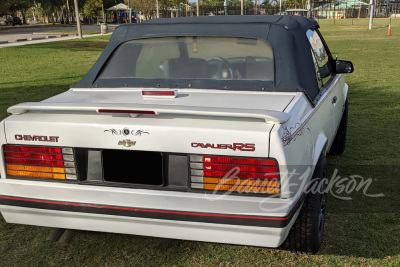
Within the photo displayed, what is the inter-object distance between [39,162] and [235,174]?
1264 millimetres

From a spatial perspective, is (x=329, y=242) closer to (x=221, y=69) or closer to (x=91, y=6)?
(x=221, y=69)

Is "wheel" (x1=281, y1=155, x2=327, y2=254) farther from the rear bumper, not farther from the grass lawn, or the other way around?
the rear bumper

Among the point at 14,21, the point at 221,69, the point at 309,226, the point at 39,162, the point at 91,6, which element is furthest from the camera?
the point at 91,6

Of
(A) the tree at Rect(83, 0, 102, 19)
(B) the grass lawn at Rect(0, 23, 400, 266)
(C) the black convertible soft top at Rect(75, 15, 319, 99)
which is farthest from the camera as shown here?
(A) the tree at Rect(83, 0, 102, 19)

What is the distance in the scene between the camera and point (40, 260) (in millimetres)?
3559

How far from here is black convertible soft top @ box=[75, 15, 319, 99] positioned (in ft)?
11.8

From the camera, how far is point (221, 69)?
12.8 feet

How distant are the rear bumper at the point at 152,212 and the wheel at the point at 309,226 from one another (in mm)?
314

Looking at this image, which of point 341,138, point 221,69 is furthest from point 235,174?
point 341,138

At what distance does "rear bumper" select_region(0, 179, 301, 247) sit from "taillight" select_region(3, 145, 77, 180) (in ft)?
0.21

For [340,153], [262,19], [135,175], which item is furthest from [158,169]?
[340,153]

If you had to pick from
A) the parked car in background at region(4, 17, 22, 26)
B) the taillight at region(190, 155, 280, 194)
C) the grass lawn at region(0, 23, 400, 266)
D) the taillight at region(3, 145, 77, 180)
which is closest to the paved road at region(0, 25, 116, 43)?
the parked car in background at region(4, 17, 22, 26)

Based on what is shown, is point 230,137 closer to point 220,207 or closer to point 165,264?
point 220,207

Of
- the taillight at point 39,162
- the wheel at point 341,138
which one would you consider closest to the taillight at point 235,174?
the taillight at point 39,162
